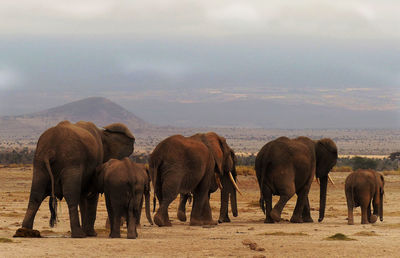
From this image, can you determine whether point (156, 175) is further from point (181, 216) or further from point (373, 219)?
point (373, 219)

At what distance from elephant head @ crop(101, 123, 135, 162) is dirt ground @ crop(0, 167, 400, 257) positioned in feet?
5.81

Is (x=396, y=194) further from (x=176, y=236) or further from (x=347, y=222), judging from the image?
(x=176, y=236)

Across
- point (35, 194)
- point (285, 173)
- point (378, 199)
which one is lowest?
point (378, 199)

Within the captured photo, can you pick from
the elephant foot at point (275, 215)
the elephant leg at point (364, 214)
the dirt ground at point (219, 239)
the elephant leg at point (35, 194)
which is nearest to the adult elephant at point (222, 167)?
the dirt ground at point (219, 239)

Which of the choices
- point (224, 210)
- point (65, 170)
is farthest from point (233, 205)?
point (65, 170)

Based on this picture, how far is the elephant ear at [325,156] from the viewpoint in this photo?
2603 centimetres

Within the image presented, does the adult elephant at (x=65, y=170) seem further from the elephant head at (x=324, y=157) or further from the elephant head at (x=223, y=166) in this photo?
the elephant head at (x=324, y=157)

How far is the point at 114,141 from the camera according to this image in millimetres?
21578

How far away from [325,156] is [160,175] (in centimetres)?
582

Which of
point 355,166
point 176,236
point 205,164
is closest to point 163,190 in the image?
point 205,164

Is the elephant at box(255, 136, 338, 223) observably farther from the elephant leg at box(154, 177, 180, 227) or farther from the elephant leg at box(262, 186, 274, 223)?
the elephant leg at box(154, 177, 180, 227)

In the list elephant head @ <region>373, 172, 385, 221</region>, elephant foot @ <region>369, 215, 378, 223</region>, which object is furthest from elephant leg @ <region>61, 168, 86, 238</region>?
elephant head @ <region>373, 172, 385, 221</region>

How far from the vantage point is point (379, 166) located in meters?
67.7

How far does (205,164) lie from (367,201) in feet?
13.8
